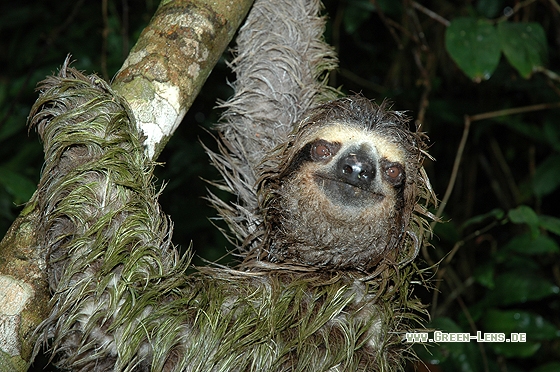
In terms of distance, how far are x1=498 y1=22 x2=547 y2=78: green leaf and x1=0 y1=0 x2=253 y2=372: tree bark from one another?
3189mm

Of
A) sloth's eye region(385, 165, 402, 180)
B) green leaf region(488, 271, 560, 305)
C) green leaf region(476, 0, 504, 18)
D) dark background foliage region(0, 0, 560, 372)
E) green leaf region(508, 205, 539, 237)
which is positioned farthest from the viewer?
green leaf region(476, 0, 504, 18)

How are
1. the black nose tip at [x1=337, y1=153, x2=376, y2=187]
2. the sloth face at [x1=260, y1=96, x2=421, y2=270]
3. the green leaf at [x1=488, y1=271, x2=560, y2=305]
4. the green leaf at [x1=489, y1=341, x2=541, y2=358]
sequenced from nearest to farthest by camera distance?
the black nose tip at [x1=337, y1=153, x2=376, y2=187]
the sloth face at [x1=260, y1=96, x2=421, y2=270]
the green leaf at [x1=489, y1=341, x2=541, y2=358]
the green leaf at [x1=488, y1=271, x2=560, y2=305]

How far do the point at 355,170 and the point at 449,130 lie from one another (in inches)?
263

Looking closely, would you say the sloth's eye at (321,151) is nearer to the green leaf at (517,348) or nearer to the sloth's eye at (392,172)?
the sloth's eye at (392,172)

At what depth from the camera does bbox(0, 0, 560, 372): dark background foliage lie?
655 cm

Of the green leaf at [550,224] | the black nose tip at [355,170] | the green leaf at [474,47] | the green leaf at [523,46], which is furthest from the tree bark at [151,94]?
the green leaf at [550,224]

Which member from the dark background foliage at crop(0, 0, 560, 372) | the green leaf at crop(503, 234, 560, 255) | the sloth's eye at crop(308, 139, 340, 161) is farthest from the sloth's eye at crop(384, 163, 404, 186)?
the green leaf at crop(503, 234, 560, 255)

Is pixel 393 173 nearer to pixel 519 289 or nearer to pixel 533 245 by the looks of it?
pixel 533 245

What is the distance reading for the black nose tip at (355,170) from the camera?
4055 millimetres

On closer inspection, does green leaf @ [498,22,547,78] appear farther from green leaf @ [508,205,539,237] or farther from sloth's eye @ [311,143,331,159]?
sloth's eye @ [311,143,331,159]

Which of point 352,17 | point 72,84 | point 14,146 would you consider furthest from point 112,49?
point 72,84

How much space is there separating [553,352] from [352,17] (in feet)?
20.1

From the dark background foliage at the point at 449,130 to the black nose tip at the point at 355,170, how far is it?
5.14 feet

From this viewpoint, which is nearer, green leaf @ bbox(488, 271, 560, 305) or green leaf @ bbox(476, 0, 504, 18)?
green leaf @ bbox(488, 271, 560, 305)
